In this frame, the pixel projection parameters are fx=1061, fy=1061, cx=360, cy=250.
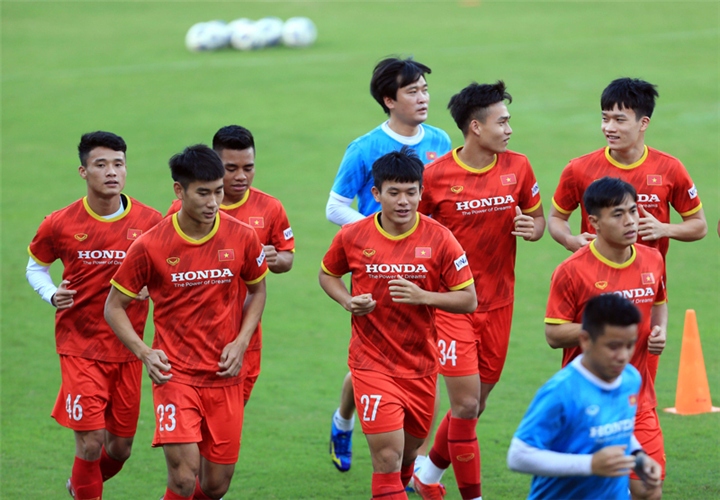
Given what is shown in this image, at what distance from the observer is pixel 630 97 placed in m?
7.28

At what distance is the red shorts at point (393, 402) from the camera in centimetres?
665

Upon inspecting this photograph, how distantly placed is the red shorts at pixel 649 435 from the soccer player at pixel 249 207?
2.69 m

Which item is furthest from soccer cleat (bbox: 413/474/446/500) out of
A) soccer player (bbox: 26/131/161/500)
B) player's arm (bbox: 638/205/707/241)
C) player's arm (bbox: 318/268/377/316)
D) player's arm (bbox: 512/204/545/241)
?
player's arm (bbox: 638/205/707/241)

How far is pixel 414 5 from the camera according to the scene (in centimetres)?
3891

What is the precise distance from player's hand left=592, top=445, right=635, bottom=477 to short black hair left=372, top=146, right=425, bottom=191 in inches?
99.2

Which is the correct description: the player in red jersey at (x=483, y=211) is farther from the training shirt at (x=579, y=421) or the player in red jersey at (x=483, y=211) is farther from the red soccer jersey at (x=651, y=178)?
the training shirt at (x=579, y=421)

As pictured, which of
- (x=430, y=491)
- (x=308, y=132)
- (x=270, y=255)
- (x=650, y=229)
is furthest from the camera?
(x=308, y=132)

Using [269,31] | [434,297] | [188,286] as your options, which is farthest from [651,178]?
[269,31]

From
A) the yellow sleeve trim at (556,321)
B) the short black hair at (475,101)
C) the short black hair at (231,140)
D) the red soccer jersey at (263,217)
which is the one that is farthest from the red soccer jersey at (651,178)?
the short black hair at (231,140)

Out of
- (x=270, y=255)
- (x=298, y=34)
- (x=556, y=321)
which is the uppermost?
(x=298, y=34)

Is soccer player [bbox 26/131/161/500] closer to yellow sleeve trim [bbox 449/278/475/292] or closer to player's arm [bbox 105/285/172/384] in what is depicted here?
player's arm [bbox 105/285/172/384]

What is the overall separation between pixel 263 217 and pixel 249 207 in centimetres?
13

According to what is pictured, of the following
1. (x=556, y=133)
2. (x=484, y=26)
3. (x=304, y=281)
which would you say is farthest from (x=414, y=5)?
(x=304, y=281)

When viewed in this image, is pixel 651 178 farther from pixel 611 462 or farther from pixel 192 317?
pixel 192 317
